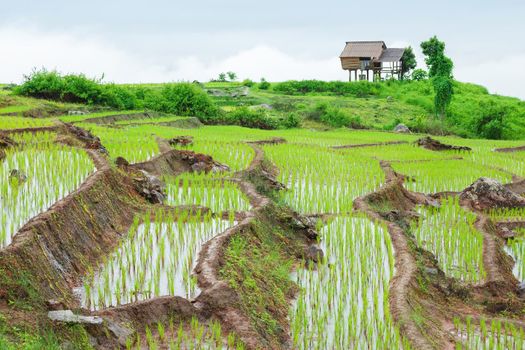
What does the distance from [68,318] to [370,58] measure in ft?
145

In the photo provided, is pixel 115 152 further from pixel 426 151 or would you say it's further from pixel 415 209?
pixel 426 151

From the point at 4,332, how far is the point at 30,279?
0.85 metres

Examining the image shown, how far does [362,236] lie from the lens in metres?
8.51

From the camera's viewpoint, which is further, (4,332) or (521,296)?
(521,296)

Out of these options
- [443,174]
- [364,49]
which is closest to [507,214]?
[443,174]

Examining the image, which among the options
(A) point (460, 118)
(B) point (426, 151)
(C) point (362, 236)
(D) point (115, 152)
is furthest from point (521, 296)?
(A) point (460, 118)

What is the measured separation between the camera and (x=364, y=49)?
157ft

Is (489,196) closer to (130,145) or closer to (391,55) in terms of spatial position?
(130,145)

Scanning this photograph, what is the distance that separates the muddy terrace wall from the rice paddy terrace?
0.02 metres

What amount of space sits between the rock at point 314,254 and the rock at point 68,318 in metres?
3.27

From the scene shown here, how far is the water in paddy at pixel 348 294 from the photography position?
559 cm

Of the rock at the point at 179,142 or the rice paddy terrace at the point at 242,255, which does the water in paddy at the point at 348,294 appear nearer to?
the rice paddy terrace at the point at 242,255

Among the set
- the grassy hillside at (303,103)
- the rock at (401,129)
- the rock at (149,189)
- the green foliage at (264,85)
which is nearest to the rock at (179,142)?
the rock at (149,189)

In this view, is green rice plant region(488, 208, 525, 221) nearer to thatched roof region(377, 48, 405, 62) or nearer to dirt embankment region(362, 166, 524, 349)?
dirt embankment region(362, 166, 524, 349)
